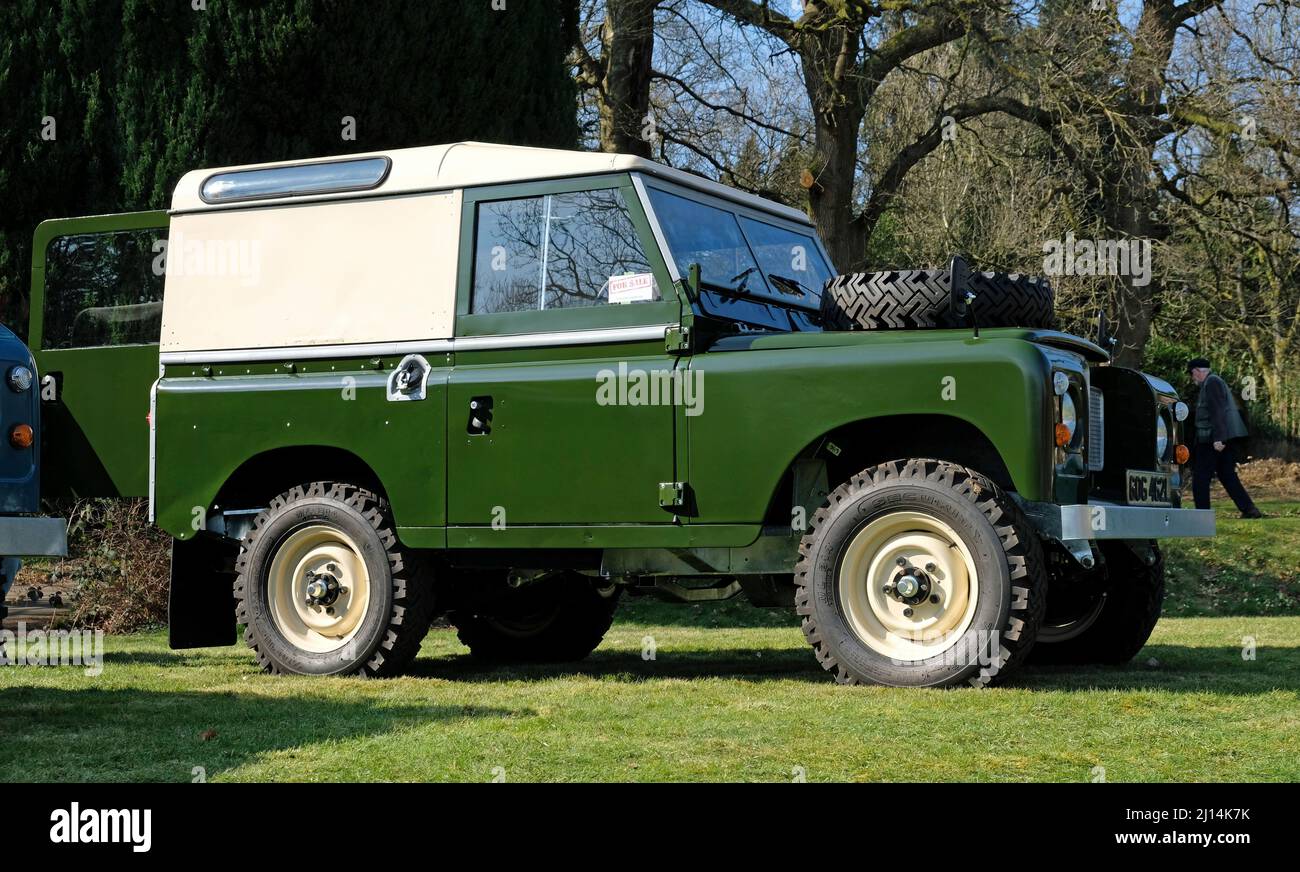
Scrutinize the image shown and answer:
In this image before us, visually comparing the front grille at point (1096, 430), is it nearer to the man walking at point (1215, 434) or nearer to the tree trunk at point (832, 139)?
the tree trunk at point (832, 139)

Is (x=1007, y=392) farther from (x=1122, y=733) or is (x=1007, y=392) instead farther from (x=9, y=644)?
(x=9, y=644)

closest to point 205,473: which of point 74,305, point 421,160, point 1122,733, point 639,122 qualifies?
point 74,305

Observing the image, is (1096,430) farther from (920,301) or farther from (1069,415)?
(920,301)

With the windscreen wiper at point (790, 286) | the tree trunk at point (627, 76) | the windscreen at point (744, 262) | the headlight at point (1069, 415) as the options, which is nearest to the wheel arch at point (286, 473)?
the windscreen at point (744, 262)

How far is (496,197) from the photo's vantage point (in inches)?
337

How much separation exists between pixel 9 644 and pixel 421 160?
4484mm

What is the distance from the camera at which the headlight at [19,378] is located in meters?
7.64

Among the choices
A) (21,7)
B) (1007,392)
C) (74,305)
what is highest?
(21,7)

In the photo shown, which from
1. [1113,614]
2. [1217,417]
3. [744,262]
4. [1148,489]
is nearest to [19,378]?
[744,262]

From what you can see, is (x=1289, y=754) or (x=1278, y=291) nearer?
(x=1289, y=754)

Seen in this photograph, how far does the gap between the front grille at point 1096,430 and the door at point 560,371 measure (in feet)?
6.79

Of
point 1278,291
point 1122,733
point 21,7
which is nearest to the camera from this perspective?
point 1122,733

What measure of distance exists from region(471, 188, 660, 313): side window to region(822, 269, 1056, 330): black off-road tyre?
97 centimetres

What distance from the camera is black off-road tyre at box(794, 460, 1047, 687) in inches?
282
